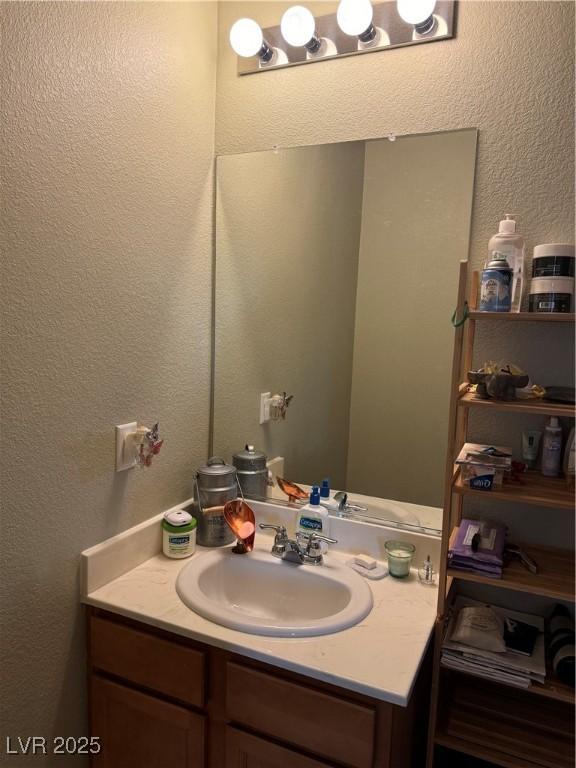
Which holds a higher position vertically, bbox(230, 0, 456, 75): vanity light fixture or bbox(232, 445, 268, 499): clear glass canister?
bbox(230, 0, 456, 75): vanity light fixture

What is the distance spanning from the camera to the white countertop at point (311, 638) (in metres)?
1.00

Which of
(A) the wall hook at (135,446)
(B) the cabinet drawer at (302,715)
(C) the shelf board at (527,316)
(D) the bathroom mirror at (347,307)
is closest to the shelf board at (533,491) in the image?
(D) the bathroom mirror at (347,307)

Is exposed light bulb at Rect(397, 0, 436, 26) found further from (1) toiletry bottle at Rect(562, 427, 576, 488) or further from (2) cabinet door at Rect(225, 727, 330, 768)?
(2) cabinet door at Rect(225, 727, 330, 768)

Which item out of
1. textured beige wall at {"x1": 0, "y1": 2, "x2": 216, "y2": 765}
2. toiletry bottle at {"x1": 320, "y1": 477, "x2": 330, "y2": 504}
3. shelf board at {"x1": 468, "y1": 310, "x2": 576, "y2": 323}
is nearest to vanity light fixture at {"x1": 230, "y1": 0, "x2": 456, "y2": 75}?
textured beige wall at {"x1": 0, "y1": 2, "x2": 216, "y2": 765}

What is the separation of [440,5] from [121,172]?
34.7 inches

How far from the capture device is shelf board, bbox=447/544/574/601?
3.52 feet

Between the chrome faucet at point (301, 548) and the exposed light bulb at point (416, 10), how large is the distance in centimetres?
131

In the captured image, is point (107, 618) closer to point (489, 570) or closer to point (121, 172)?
point (489, 570)

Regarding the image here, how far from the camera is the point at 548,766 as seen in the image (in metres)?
1.09

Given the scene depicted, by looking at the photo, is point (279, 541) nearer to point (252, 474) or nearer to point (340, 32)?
point (252, 474)

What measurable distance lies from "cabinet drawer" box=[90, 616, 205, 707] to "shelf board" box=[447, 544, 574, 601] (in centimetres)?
61

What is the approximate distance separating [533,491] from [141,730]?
1.04 meters

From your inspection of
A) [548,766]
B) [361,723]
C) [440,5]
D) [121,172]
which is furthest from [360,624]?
[440,5]

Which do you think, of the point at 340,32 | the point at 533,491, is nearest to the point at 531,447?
the point at 533,491
